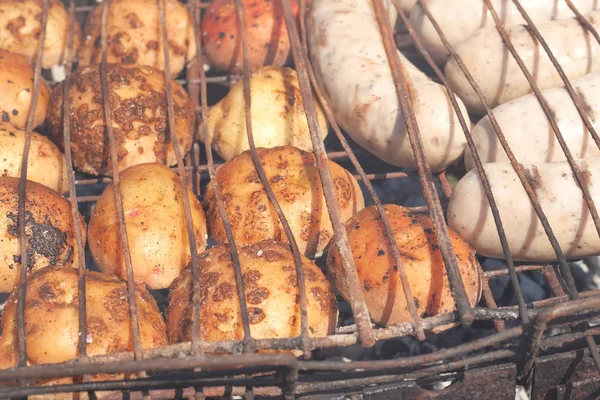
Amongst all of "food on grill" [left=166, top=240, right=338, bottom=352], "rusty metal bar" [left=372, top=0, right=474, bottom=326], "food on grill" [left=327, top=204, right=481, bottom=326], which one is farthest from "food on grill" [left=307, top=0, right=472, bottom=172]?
"food on grill" [left=166, top=240, right=338, bottom=352]

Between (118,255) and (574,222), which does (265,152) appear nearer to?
(118,255)

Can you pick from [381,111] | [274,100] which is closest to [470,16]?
[381,111]

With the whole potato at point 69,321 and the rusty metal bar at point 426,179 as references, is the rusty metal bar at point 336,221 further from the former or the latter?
the whole potato at point 69,321

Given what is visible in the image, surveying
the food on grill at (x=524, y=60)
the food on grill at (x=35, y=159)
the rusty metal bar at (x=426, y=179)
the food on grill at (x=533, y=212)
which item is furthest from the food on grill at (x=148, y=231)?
the food on grill at (x=524, y=60)

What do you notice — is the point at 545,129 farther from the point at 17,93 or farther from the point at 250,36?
the point at 17,93

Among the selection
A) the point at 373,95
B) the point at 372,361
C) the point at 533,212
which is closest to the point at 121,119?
the point at 373,95
